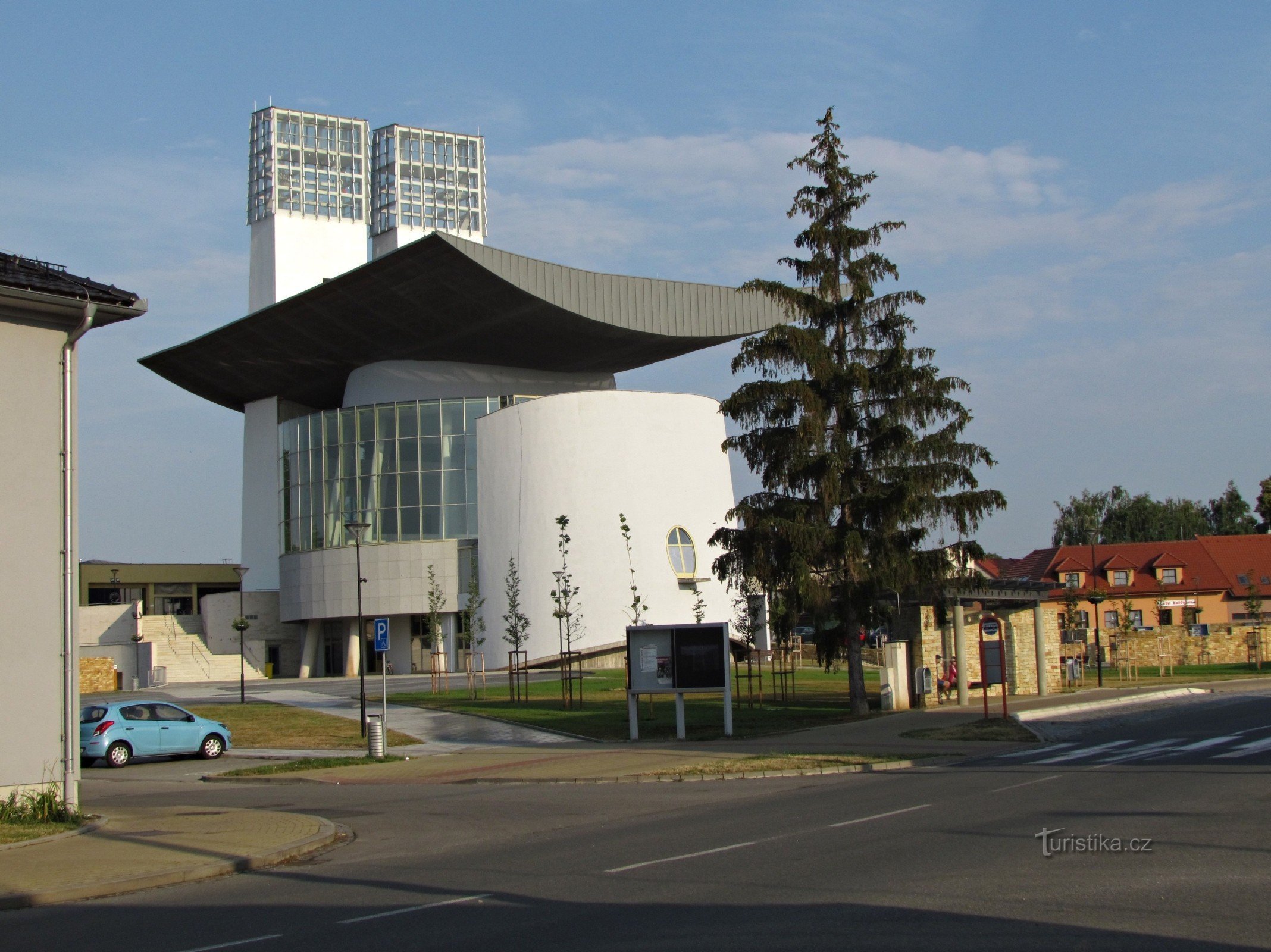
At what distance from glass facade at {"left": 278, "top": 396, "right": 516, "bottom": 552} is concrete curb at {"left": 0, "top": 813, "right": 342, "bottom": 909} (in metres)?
50.1

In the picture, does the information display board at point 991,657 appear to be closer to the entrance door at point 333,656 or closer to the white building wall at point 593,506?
the white building wall at point 593,506

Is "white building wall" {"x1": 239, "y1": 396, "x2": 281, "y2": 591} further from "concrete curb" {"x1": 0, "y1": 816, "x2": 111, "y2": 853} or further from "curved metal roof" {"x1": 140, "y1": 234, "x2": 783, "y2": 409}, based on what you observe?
"concrete curb" {"x1": 0, "y1": 816, "x2": 111, "y2": 853}

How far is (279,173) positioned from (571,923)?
98.2 metres

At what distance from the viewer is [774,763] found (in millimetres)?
20484

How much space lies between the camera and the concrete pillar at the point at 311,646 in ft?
224

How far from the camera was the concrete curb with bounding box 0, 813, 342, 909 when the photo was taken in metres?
10.1

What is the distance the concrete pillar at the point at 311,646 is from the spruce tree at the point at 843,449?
142 ft

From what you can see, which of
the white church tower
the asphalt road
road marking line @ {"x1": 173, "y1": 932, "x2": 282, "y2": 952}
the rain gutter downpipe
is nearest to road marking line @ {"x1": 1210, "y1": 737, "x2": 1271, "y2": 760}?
the asphalt road

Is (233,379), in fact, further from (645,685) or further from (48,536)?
(48,536)

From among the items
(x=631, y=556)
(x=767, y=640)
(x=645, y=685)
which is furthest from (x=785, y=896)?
(x=767, y=640)

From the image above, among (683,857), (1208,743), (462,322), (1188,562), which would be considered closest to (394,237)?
(462,322)

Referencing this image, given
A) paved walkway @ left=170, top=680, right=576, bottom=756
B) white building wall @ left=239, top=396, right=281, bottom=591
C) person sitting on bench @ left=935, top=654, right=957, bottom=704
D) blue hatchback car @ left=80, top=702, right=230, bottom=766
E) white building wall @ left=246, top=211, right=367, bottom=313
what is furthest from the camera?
white building wall @ left=246, top=211, right=367, bottom=313

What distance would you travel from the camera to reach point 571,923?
8148mm
